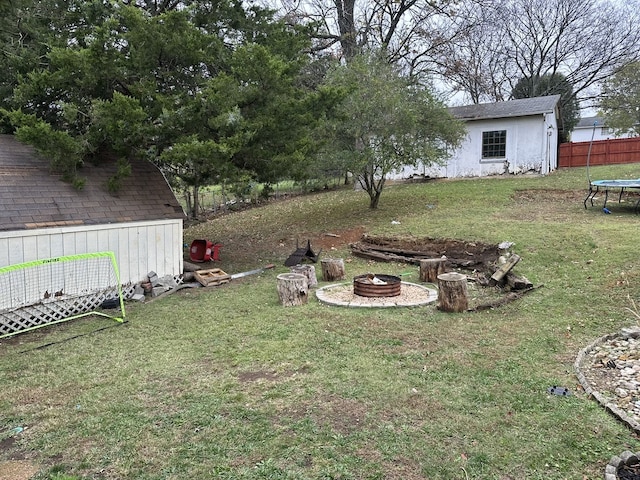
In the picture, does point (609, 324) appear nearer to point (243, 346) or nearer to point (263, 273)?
point (243, 346)

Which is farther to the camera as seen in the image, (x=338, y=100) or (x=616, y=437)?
(x=338, y=100)

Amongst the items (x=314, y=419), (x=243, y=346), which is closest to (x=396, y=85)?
(x=243, y=346)

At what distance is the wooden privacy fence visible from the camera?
23.6 metres

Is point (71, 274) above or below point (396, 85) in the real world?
below

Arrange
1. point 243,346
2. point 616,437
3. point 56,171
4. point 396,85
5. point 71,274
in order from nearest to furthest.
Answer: point 616,437 < point 243,346 < point 71,274 < point 56,171 < point 396,85

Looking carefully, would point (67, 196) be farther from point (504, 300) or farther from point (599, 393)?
point (599, 393)

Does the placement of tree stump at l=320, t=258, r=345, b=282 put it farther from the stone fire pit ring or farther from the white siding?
the white siding

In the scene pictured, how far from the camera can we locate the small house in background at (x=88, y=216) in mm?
6887

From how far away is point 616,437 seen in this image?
332 centimetres

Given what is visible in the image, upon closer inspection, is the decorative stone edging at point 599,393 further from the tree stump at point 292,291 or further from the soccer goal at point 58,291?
the soccer goal at point 58,291

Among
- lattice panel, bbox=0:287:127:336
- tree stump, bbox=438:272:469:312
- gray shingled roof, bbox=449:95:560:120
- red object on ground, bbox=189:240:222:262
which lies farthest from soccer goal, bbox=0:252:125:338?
gray shingled roof, bbox=449:95:560:120

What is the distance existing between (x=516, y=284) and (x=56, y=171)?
27.5ft

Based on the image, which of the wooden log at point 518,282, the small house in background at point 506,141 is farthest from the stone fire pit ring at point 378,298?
the small house in background at point 506,141

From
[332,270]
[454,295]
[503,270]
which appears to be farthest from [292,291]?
[503,270]
